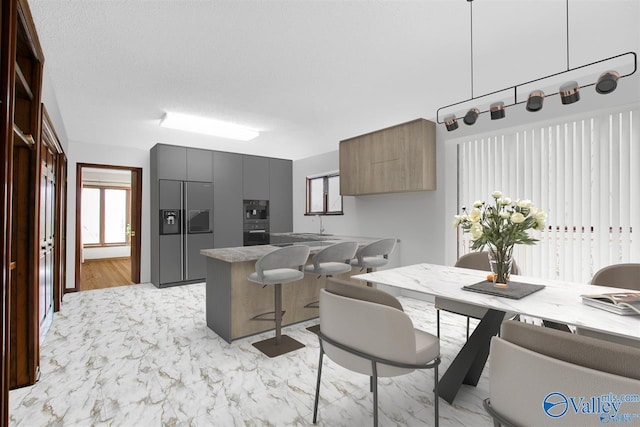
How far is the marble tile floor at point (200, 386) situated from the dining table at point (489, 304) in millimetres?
205

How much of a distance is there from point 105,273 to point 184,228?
8.91 ft

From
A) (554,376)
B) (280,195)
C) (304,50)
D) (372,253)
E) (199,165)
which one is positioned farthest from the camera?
(280,195)

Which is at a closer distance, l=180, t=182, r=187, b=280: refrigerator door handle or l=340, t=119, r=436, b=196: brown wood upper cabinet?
l=340, t=119, r=436, b=196: brown wood upper cabinet

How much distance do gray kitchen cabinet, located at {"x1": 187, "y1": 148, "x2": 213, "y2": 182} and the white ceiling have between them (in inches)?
54.7

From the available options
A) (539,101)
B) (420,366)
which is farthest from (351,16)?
(420,366)

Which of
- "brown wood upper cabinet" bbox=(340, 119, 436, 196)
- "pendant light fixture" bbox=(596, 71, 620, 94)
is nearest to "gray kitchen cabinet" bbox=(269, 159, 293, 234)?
"brown wood upper cabinet" bbox=(340, 119, 436, 196)

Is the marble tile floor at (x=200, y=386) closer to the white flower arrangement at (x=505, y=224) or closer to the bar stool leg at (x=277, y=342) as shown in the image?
the bar stool leg at (x=277, y=342)

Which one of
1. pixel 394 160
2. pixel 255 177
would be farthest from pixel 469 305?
pixel 255 177

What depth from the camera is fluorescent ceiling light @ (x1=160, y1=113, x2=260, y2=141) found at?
4203 millimetres

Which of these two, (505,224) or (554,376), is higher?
(505,224)

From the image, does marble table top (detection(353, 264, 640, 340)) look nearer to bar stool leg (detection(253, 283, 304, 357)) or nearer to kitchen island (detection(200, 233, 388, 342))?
bar stool leg (detection(253, 283, 304, 357))

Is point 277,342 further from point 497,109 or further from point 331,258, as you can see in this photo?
point 497,109

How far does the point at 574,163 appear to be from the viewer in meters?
3.03

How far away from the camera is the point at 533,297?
1.66 metres
